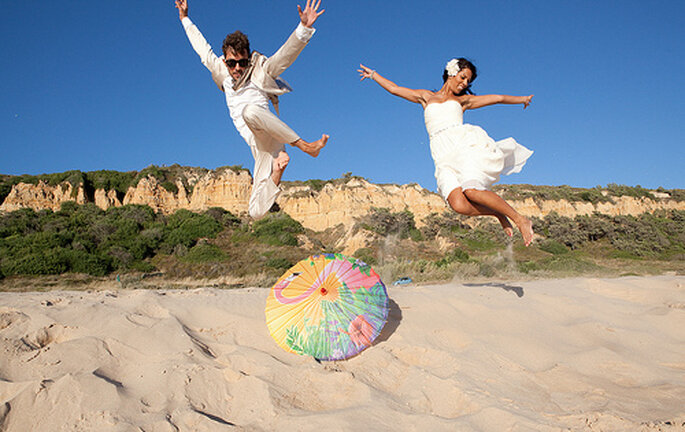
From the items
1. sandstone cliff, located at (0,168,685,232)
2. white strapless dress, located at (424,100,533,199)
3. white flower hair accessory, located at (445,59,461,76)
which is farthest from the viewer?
sandstone cliff, located at (0,168,685,232)

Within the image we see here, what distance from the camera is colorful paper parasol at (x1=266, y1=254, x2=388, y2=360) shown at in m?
4.04

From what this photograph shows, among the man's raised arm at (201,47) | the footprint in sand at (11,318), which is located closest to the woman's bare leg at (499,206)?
the man's raised arm at (201,47)

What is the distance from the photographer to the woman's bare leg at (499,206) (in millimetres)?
4328

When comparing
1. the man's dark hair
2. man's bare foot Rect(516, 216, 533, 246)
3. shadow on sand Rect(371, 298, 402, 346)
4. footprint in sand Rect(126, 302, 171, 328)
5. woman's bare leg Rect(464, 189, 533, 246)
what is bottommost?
footprint in sand Rect(126, 302, 171, 328)

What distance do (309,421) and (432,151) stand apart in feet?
11.4

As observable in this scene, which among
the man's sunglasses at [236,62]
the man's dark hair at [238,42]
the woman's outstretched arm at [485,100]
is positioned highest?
the woman's outstretched arm at [485,100]

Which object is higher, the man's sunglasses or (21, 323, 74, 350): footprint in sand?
the man's sunglasses

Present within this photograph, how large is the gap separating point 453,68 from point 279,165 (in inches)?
99.2

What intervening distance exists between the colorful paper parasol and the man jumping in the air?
2.86ft

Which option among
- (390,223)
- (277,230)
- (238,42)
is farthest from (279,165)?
(390,223)

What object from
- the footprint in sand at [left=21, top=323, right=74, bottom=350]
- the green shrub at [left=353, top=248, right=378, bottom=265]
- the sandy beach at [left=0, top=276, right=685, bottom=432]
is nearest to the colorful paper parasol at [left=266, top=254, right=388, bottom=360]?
the sandy beach at [left=0, top=276, right=685, bottom=432]

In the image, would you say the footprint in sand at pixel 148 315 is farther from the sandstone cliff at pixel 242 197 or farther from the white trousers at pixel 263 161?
the sandstone cliff at pixel 242 197

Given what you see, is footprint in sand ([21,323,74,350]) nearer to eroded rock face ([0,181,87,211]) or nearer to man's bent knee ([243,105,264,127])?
man's bent knee ([243,105,264,127])

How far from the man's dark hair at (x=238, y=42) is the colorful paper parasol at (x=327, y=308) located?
87.9 inches
